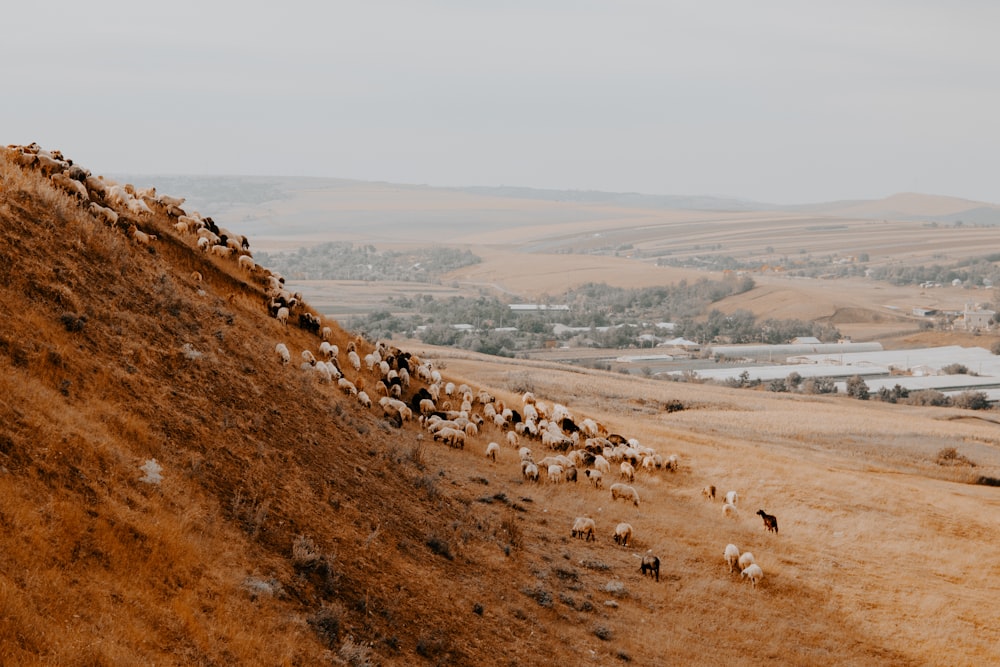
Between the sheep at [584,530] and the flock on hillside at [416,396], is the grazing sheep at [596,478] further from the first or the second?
the sheep at [584,530]

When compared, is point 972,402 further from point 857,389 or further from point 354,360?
point 354,360

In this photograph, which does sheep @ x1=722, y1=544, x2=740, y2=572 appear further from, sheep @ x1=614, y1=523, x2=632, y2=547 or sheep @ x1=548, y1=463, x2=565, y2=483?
sheep @ x1=548, y1=463, x2=565, y2=483

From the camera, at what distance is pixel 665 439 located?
126 ft

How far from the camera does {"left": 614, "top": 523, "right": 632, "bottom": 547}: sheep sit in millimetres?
24703

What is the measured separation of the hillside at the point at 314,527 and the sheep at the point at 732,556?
47 centimetres

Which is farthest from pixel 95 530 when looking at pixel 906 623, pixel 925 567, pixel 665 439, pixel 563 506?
pixel 665 439

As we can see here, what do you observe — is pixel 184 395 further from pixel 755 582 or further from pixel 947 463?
pixel 947 463

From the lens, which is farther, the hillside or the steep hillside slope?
the hillside

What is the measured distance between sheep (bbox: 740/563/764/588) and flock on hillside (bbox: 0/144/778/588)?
3 cm

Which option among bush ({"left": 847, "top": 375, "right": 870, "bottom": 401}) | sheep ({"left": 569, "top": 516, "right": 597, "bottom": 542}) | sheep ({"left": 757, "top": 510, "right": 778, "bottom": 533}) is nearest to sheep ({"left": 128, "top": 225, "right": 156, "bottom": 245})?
sheep ({"left": 569, "top": 516, "right": 597, "bottom": 542})

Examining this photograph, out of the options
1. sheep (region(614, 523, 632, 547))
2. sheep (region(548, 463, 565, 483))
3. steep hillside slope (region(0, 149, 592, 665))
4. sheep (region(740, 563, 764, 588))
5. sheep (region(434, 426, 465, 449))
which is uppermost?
steep hillside slope (region(0, 149, 592, 665))

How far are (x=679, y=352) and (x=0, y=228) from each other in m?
109

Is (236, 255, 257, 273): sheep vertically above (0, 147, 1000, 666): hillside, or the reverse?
(236, 255, 257, 273): sheep

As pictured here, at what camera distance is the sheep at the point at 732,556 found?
24109mm
